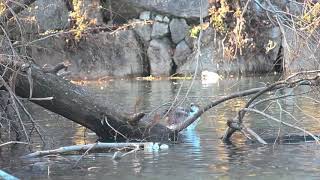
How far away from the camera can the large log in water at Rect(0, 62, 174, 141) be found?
9266mm

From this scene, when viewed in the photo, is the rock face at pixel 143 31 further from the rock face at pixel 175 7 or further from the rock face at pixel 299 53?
the rock face at pixel 299 53

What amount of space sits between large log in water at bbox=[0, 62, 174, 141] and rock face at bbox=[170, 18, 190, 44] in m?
23.2

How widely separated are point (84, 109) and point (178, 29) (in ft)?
78.6

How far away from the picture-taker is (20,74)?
871 cm

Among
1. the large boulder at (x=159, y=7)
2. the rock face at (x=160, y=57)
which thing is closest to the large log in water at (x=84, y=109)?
the large boulder at (x=159, y=7)

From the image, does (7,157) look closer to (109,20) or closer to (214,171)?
(214,171)

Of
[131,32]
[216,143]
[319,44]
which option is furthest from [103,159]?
[131,32]

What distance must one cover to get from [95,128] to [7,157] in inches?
60.9

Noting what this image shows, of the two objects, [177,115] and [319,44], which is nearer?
[319,44]

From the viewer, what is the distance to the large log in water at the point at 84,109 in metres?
9.27

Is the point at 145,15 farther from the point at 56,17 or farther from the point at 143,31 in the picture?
the point at 56,17

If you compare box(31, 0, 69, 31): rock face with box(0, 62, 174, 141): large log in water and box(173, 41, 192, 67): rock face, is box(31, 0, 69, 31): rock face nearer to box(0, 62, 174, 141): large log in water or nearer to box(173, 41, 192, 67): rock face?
box(173, 41, 192, 67): rock face

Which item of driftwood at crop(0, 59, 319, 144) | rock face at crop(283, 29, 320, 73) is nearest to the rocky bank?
driftwood at crop(0, 59, 319, 144)

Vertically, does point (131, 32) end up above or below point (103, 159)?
above
